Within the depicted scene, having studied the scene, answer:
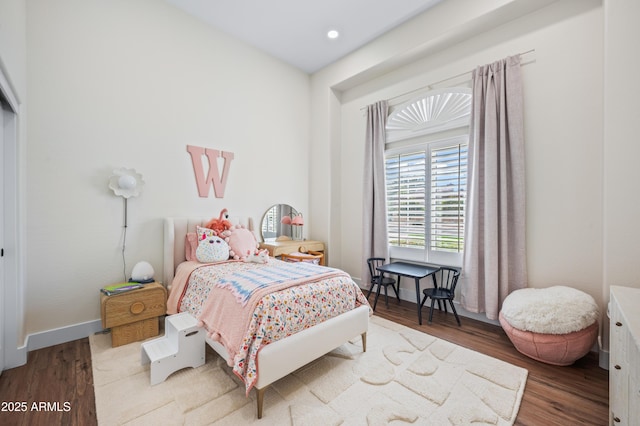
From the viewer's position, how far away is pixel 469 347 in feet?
8.05

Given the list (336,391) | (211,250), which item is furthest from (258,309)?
(211,250)

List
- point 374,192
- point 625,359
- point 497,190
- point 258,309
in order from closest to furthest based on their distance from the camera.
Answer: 1. point 625,359
2. point 258,309
3. point 497,190
4. point 374,192

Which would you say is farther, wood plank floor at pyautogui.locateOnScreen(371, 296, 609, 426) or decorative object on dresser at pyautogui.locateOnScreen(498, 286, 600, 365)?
decorative object on dresser at pyautogui.locateOnScreen(498, 286, 600, 365)

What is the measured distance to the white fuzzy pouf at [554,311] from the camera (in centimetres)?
207

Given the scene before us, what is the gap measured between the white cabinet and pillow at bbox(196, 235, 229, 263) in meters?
2.98

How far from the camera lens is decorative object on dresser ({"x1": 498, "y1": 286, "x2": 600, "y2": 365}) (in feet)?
6.76

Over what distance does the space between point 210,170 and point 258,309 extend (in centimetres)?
228

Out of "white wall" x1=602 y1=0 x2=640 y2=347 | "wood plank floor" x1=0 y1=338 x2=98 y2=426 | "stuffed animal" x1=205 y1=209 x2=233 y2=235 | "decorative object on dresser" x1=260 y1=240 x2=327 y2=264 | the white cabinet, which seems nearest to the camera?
the white cabinet

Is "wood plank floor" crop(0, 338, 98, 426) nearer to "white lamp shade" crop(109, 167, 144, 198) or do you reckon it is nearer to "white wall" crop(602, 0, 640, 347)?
"white lamp shade" crop(109, 167, 144, 198)

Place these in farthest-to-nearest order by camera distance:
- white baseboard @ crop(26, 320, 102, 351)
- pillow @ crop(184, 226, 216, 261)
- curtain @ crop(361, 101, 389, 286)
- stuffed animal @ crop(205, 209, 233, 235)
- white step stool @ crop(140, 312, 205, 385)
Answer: curtain @ crop(361, 101, 389, 286) < stuffed animal @ crop(205, 209, 233, 235) < pillow @ crop(184, 226, 216, 261) < white baseboard @ crop(26, 320, 102, 351) < white step stool @ crop(140, 312, 205, 385)

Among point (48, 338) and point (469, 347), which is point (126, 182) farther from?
point (469, 347)

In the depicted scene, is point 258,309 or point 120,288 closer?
point 258,309

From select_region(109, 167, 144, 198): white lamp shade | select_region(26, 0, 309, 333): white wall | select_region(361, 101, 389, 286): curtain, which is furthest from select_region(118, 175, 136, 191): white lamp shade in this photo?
select_region(361, 101, 389, 286): curtain

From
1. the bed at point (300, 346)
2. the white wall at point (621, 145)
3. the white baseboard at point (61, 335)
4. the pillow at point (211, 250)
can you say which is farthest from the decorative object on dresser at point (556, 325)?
the white baseboard at point (61, 335)
